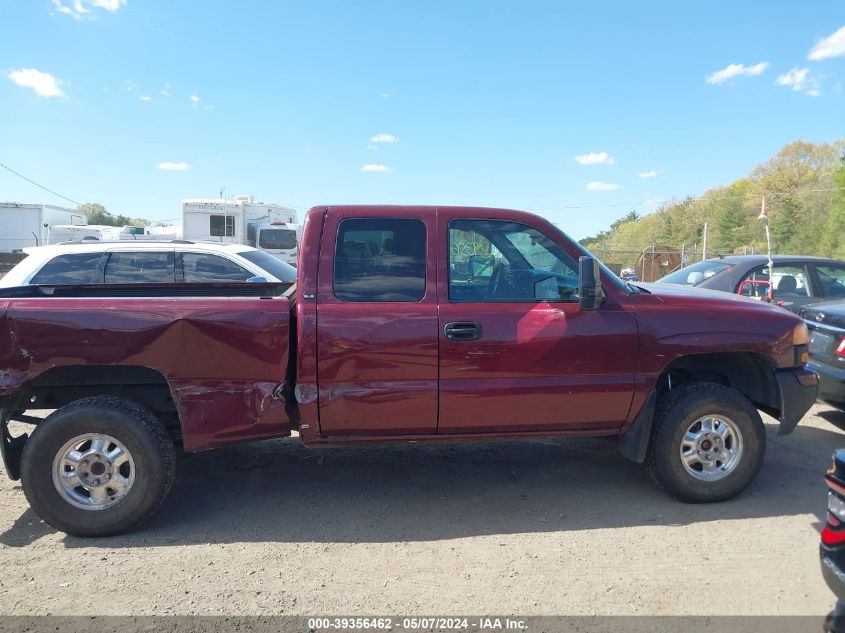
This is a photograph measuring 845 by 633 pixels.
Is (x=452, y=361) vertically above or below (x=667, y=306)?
below

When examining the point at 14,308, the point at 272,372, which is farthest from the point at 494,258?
the point at 14,308

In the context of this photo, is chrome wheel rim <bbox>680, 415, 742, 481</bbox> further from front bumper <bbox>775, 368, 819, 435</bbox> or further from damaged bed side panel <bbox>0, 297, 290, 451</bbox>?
damaged bed side panel <bbox>0, 297, 290, 451</bbox>

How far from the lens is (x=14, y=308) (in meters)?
3.62

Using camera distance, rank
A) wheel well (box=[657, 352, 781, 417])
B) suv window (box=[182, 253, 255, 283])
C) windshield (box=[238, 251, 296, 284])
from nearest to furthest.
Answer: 1. wheel well (box=[657, 352, 781, 417])
2. suv window (box=[182, 253, 255, 283])
3. windshield (box=[238, 251, 296, 284])

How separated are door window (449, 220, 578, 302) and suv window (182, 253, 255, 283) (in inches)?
186

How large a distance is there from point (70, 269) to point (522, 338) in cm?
598

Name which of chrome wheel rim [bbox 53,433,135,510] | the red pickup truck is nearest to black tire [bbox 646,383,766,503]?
the red pickup truck

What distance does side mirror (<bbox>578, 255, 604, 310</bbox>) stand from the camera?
3.85 meters

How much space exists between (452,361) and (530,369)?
1.68 ft

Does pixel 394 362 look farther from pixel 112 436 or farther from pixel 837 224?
pixel 837 224

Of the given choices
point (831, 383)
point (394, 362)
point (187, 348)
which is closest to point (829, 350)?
point (831, 383)

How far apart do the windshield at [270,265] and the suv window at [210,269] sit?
0.81ft

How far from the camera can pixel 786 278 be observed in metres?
7.92

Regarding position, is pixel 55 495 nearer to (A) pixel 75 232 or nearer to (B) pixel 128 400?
(B) pixel 128 400
